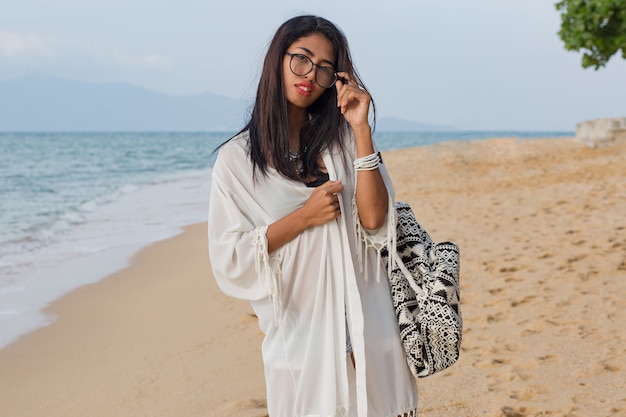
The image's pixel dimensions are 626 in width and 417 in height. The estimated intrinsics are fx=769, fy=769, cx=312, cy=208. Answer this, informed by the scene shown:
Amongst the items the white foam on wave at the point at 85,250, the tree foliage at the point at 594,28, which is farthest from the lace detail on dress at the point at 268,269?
the tree foliage at the point at 594,28

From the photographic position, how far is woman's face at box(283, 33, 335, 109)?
2.29m

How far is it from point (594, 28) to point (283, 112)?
14456 millimetres

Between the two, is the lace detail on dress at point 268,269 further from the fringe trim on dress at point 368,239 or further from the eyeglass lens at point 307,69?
the eyeglass lens at point 307,69

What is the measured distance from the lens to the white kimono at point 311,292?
2.25 m

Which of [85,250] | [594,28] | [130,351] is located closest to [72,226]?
[85,250]

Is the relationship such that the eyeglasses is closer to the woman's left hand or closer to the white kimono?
the woman's left hand

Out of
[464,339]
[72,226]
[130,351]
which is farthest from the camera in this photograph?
[72,226]

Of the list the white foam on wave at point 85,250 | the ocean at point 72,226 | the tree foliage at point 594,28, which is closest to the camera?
the white foam on wave at point 85,250

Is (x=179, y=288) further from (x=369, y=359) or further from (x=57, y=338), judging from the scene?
(x=369, y=359)

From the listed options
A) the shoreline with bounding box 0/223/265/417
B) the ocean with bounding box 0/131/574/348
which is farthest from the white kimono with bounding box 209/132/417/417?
the shoreline with bounding box 0/223/265/417

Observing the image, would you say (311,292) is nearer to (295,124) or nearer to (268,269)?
(268,269)

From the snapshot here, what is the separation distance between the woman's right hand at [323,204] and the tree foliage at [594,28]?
13868 mm

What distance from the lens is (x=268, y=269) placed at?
87.9 inches

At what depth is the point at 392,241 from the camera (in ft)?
7.50
